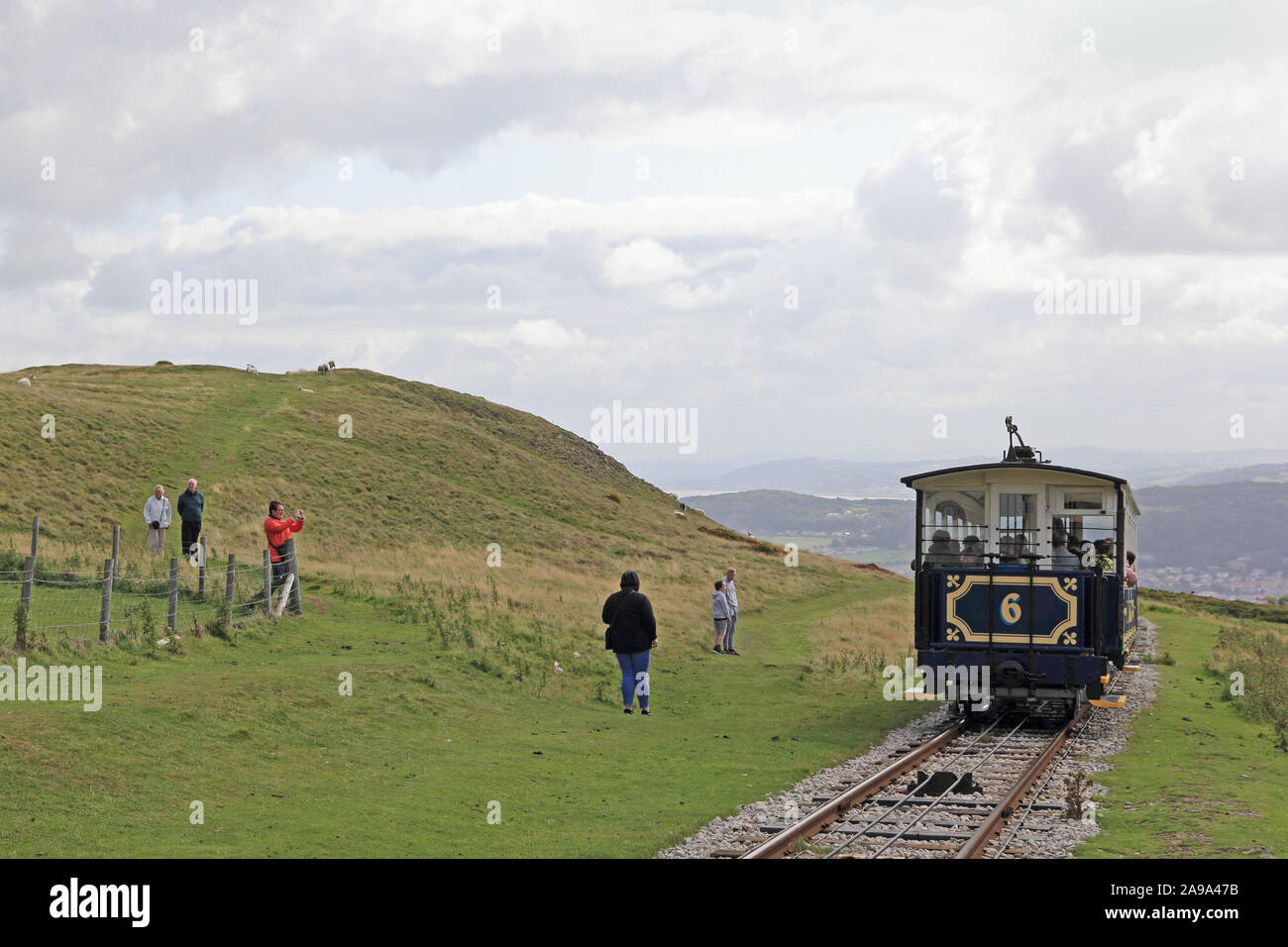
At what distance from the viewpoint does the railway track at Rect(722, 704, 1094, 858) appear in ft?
36.4

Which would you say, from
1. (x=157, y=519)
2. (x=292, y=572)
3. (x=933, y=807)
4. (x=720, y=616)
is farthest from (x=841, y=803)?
(x=157, y=519)

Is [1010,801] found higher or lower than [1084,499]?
lower

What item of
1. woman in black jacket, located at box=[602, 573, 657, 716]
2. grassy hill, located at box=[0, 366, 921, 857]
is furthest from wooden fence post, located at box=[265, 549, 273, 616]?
woman in black jacket, located at box=[602, 573, 657, 716]

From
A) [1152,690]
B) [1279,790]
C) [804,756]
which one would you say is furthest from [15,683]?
[1152,690]

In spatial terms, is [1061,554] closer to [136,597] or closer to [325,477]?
[136,597]

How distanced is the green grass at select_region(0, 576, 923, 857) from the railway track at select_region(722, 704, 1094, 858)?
1.17m

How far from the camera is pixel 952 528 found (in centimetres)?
2008

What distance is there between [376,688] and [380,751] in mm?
2815

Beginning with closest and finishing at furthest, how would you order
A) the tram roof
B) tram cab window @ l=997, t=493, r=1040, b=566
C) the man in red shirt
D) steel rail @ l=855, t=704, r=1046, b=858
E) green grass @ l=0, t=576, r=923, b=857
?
green grass @ l=0, t=576, r=923, b=857, steel rail @ l=855, t=704, r=1046, b=858, the tram roof, tram cab window @ l=997, t=493, r=1040, b=566, the man in red shirt

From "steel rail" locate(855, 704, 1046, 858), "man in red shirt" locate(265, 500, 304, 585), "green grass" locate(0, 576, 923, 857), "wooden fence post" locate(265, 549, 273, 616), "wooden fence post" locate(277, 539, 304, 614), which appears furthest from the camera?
"wooden fence post" locate(277, 539, 304, 614)

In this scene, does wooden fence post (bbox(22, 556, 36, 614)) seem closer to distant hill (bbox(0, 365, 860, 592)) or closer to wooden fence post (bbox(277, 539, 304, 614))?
wooden fence post (bbox(277, 539, 304, 614))

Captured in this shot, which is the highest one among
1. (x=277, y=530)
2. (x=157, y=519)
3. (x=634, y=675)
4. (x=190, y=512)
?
(x=190, y=512)

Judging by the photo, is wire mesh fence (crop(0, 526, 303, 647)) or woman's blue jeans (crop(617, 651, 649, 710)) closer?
woman's blue jeans (crop(617, 651, 649, 710))
